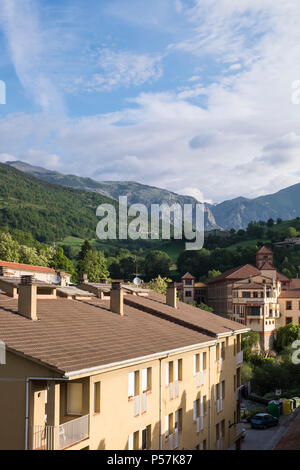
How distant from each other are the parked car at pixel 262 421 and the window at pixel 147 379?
29.0 m

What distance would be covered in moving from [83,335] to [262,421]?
33584mm

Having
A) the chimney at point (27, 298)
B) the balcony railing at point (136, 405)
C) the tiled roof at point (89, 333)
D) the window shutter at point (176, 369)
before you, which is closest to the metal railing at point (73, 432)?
the tiled roof at point (89, 333)

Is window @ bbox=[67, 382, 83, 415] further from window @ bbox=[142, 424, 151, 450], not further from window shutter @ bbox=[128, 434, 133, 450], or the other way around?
window @ bbox=[142, 424, 151, 450]

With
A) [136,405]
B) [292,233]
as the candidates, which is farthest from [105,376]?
[292,233]

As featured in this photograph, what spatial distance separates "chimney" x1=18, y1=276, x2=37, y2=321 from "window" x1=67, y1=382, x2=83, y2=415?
9.29 feet

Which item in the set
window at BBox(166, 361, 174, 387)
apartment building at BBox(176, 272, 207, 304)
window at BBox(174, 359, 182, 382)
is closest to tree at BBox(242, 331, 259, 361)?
apartment building at BBox(176, 272, 207, 304)

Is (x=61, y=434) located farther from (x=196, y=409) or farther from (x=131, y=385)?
(x=196, y=409)

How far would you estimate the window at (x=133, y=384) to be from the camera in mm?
20406

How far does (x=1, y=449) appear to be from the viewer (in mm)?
15320

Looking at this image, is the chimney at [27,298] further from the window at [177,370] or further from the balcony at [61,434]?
the window at [177,370]

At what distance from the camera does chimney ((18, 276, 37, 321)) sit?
18.7 m
